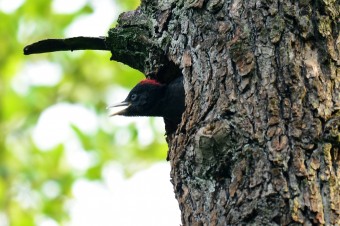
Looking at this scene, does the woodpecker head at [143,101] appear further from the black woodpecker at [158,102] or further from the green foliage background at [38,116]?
the green foliage background at [38,116]

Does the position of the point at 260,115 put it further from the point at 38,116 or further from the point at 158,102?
the point at 38,116

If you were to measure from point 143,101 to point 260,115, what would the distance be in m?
→ 2.41

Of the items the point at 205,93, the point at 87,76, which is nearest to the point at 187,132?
the point at 205,93

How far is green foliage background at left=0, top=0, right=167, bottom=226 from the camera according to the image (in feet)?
26.6

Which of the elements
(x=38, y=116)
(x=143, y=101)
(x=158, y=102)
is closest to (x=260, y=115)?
(x=158, y=102)

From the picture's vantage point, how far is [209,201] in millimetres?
2838

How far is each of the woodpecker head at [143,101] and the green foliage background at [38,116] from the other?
2.62m

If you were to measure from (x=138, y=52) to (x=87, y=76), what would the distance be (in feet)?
15.7

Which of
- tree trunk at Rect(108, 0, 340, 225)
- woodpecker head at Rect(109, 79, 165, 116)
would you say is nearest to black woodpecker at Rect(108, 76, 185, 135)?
woodpecker head at Rect(109, 79, 165, 116)

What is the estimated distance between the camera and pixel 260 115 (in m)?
A: 2.85

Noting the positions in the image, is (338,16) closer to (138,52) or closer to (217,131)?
(217,131)

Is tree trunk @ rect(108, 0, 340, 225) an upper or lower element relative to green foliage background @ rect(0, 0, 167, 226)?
lower

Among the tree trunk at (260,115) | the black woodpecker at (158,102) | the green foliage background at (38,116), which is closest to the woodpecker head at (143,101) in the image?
the black woodpecker at (158,102)

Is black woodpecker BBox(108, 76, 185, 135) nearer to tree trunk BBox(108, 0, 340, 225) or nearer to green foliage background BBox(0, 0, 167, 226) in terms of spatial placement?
tree trunk BBox(108, 0, 340, 225)
